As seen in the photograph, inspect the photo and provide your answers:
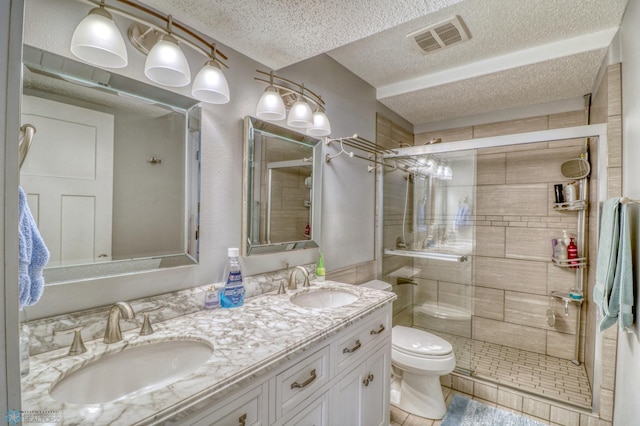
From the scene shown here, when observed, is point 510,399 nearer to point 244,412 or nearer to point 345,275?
point 345,275

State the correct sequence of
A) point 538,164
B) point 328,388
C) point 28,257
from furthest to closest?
point 538,164 → point 328,388 → point 28,257

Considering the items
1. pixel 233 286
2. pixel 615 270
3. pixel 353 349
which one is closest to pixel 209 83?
pixel 233 286

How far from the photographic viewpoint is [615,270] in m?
1.36

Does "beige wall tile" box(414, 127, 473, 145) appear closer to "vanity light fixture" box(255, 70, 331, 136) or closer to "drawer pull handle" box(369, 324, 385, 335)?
"vanity light fixture" box(255, 70, 331, 136)

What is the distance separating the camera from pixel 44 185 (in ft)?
2.99

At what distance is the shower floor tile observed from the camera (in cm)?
206

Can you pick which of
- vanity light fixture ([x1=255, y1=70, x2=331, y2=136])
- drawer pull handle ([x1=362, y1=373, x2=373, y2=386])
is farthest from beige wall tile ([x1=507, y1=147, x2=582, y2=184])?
drawer pull handle ([x1=362, y1=373, x2=373, y2=386])

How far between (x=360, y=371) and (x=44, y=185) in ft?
4.66

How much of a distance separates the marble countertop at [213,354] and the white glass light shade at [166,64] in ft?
3.13

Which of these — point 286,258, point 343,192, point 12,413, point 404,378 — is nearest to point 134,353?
point 12,413

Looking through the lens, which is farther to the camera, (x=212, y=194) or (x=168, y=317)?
(x=212, y=194)

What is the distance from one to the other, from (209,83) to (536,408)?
2817 mm

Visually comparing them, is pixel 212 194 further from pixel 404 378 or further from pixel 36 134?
pixel 404 378

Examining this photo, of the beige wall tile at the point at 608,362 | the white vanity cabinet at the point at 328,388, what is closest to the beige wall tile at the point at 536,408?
the beige wall tile at the point at 608,362
